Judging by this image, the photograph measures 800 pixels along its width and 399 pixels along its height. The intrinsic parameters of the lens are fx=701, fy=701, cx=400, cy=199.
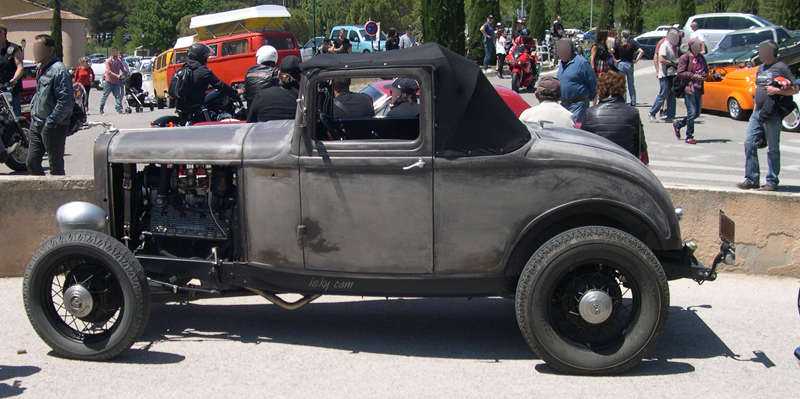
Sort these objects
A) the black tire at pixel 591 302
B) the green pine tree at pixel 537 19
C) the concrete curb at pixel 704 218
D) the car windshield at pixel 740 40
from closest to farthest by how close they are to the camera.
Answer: the black tire at pixel 591 302
the concrete curb at pixel 704 218
the car windshield at pixel 740 40
the green pine tree at pixel 537 19

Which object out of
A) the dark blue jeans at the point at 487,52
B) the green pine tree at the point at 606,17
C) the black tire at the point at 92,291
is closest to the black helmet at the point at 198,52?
the black tire at the point at 92,291

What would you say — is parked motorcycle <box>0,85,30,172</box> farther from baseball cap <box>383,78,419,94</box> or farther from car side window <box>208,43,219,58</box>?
car side window <box>208,43,219,58</box>

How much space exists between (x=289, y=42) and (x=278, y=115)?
18016 millimetres

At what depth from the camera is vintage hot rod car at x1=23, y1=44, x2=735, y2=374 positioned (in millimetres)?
4188

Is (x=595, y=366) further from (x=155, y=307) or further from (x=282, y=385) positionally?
(x=155, y=307)

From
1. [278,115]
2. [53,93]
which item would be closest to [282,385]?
[278,115]

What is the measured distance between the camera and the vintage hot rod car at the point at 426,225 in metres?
4.19

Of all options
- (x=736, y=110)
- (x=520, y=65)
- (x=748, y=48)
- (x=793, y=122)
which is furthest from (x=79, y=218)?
(x=748, y=48)

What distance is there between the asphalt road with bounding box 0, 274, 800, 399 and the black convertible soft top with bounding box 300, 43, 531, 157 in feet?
4.54

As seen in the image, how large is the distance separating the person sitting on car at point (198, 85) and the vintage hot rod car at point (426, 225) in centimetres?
421

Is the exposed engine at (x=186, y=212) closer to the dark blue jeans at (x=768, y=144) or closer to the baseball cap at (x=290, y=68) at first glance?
the baseball cap at (x=290, y=68)

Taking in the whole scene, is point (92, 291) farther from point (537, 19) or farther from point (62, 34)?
point (62, 34)

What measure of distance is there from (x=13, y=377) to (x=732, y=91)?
607 inches

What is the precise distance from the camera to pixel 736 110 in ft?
51.6
